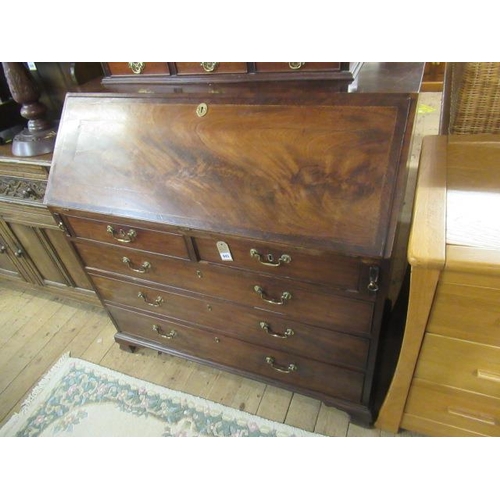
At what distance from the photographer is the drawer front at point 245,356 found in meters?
1.13

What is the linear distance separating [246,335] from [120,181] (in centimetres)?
65

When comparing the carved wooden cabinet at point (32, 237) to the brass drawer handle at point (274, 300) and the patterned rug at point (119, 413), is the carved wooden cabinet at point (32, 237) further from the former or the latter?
the brass drawer handle at point (274, 300)

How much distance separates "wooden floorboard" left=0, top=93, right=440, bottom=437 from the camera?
1.33m

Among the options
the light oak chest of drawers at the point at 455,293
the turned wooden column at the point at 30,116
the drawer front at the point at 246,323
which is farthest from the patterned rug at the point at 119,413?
the turned wooden column at the point at 30,116

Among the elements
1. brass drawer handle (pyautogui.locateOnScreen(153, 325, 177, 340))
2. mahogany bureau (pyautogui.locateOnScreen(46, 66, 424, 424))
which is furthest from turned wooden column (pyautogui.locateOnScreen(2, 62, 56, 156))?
brass drawer handle (pyautogui.locateOnScreen(153, 325, 177, 340))

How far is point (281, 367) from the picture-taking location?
1210 mm

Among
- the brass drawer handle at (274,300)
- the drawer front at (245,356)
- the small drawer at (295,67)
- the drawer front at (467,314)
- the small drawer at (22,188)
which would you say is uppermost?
the small drawer at (295,67)

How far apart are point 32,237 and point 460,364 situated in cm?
179

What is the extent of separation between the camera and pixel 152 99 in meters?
1.02

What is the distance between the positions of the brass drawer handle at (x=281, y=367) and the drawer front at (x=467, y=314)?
513 mm

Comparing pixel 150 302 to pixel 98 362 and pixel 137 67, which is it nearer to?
pixel 98 362

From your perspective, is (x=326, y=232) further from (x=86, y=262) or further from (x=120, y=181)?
(x=86, y=262)

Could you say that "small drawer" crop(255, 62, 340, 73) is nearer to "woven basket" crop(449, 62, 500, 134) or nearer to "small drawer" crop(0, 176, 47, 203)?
"woven basket" crop(449, 62, 500, 134)

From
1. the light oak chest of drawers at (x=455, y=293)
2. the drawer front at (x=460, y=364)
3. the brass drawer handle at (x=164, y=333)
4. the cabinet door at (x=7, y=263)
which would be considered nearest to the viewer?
the light oak chest of drawers at (x=455, y=293)
